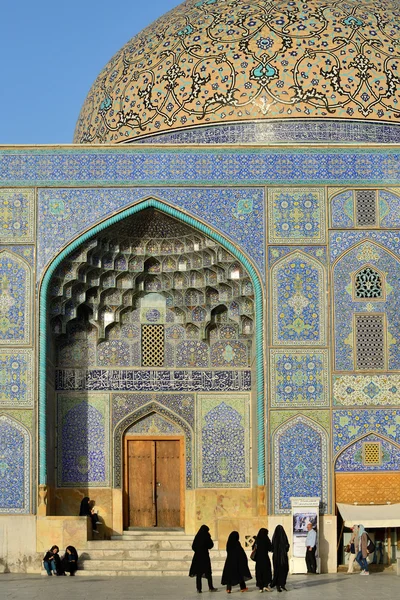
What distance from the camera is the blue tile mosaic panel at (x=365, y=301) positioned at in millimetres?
14453

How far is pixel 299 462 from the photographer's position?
1425 cm

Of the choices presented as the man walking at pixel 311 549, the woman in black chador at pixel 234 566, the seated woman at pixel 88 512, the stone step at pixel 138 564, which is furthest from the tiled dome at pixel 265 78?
the woman in black chador at pixel 234 566

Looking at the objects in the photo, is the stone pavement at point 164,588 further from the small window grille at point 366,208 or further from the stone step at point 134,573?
the small window grille at point 366,208

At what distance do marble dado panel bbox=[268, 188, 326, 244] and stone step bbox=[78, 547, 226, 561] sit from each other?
3505 mm

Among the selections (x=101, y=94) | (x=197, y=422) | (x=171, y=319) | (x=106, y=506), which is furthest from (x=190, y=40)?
(x=106, y=506)

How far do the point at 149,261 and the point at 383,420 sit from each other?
11.0ft

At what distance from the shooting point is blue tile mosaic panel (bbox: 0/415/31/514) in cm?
1415

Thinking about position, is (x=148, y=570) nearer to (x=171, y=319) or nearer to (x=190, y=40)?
(x=171, y=319)

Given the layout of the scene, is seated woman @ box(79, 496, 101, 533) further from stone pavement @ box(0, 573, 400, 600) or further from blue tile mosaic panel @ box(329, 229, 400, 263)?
blue tile mosaic panel @ box(329, 229, 400, 263)

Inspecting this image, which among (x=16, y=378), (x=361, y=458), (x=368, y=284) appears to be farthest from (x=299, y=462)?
(x=16, y=378)

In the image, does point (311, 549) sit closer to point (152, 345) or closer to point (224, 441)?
point (224, 441)

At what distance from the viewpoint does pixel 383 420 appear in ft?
46.9

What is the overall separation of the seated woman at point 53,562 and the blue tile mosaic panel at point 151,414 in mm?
1660

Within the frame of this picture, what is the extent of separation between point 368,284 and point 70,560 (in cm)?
439
